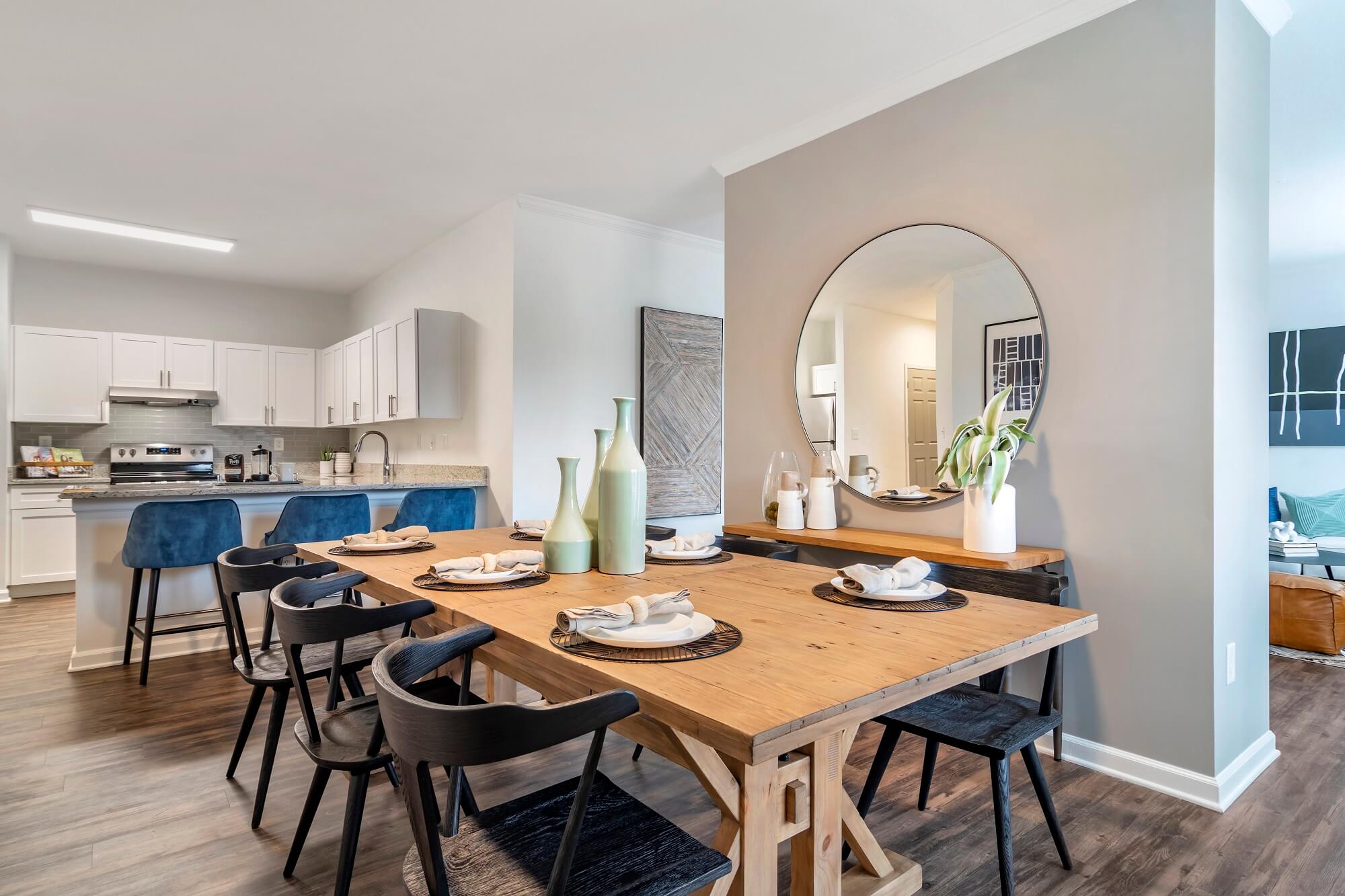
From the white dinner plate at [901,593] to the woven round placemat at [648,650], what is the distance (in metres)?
0.44

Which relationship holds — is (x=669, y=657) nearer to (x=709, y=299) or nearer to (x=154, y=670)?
(x=154, y=670)

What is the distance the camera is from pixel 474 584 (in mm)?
1751

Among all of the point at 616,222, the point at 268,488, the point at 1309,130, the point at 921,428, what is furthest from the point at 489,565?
the point at 1309,130

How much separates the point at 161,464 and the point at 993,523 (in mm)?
6423

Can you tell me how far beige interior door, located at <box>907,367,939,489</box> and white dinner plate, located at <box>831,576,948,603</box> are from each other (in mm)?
1292

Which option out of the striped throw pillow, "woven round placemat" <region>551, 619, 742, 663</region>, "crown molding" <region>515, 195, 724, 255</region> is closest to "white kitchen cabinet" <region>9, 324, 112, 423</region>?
"crown molding" <region>515, 195, 724, 255</region>

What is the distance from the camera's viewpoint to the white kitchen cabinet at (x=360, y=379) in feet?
17.7

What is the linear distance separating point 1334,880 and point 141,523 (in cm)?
449

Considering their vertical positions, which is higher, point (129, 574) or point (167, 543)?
point (167, 543)

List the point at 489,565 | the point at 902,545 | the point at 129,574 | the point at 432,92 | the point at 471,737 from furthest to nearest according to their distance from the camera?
the point at 129,574 < the point at 432,92 < the point at 902,545 < the point at 489,565 < the point at 471,737

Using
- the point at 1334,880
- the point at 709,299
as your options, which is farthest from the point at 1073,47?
the point at 709,299

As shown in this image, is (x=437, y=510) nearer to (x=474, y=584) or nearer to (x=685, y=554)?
(x=685, y=554)

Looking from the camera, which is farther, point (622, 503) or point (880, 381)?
point (880, 381)

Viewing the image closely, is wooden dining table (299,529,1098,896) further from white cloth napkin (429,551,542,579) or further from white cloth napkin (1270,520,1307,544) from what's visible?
white cloth napkin (1270,520,1307,544)
